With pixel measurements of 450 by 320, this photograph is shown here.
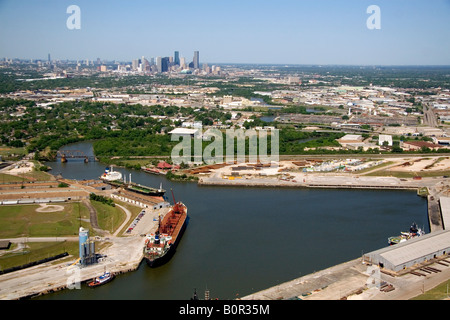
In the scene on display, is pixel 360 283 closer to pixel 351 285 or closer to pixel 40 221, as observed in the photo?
pixel 351 285

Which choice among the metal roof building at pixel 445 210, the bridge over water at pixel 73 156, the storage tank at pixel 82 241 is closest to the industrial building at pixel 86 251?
the storage tank at pixel 82 241

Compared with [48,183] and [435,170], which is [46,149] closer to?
[48,183]

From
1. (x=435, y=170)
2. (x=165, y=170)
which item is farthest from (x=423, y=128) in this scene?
(x=165, y=170)

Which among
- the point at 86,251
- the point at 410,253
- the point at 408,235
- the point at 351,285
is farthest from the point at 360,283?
the point at 86,251

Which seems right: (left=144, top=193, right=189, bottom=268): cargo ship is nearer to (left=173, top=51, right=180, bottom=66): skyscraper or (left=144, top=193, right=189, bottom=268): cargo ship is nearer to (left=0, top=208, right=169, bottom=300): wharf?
(left=0, top=208, right=169, bottom=300): wharf

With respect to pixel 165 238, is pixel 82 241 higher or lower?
higher
